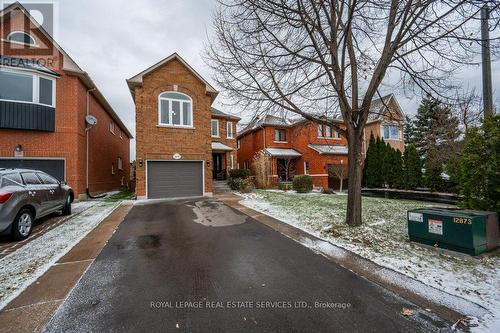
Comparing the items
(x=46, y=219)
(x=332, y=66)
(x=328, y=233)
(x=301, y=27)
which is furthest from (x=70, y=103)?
(x=328, y=233)

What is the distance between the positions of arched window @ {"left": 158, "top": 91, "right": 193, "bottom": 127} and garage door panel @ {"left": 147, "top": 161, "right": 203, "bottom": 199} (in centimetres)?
238

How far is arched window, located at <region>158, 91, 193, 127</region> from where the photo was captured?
14008 mm

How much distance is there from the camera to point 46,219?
8.08 metres

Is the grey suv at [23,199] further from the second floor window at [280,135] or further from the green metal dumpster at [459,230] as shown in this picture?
the second floor window at [280,135]

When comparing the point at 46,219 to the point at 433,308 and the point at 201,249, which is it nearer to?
the point at 201,249

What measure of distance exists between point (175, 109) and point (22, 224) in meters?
9.73

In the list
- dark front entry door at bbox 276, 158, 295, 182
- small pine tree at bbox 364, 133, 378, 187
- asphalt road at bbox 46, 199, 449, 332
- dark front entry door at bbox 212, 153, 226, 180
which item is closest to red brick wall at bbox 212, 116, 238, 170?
dark front entry door at bbox 212, 153, 226, 180

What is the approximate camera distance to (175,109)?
14.3 m

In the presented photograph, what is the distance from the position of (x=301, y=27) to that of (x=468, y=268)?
7.30 m

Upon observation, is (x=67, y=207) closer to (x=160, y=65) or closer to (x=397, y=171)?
(x=160, y=65)

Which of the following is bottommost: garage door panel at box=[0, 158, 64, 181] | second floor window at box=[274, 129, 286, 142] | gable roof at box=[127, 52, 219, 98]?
garage door panel at box=[0, 158, 64, 181]

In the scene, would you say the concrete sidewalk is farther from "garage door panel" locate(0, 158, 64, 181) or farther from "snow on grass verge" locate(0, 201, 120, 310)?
"garage door panel" locate(0, 158, 64, 181)

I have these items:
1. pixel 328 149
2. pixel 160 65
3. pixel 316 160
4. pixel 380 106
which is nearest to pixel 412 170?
pixel 380 106

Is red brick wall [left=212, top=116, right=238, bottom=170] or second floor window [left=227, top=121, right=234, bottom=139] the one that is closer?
red brick wall [left=212, top=116, right=238, bottom=170]
